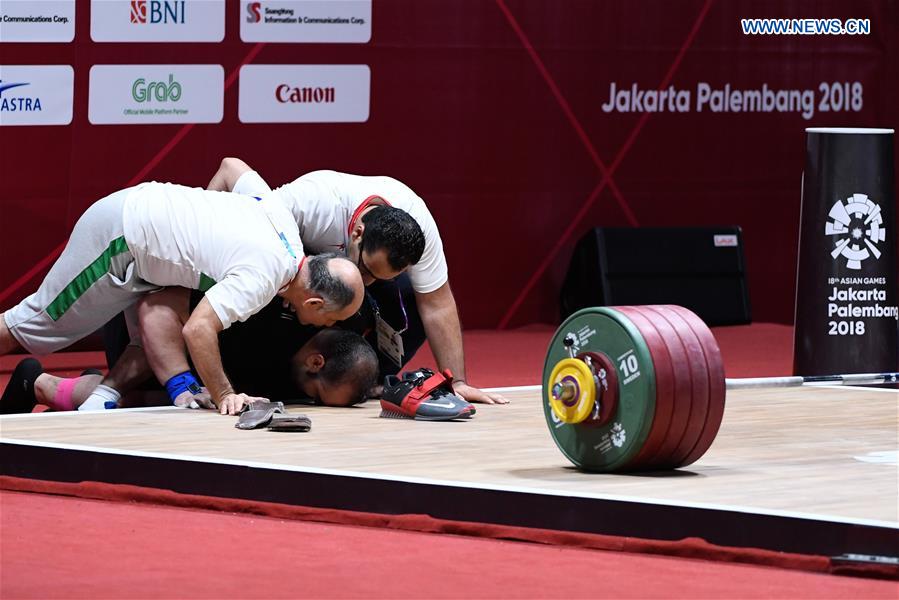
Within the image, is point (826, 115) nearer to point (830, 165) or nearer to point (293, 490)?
point (830, 165)

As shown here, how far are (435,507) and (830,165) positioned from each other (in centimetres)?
312

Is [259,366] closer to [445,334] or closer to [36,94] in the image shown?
[445,334]

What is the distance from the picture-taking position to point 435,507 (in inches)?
167

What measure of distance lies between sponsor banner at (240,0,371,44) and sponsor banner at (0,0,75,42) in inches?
31.6

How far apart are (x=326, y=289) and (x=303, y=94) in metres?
2.87

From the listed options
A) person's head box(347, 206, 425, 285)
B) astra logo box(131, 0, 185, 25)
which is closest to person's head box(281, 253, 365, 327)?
person's head box(347, 206, 425, 285)

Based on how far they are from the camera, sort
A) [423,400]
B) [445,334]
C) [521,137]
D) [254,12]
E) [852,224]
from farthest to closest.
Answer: [521,137] → [254,12] → [852,224] → [445,334] → [423,400]

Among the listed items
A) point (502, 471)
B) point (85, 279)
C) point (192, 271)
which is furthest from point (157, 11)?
point (502, 471)

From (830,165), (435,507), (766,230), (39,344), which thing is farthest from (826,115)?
(435,507)

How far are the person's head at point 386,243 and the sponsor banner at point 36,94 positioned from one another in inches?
93.4

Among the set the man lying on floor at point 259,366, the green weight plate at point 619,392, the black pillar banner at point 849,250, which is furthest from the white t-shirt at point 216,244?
the black pillar banner at point 849,250

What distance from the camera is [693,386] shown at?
4.38 meters

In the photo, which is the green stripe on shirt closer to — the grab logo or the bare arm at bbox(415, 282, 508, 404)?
the bare arm at bbox(415, 282, 508, 404)

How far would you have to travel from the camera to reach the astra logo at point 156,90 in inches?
301
